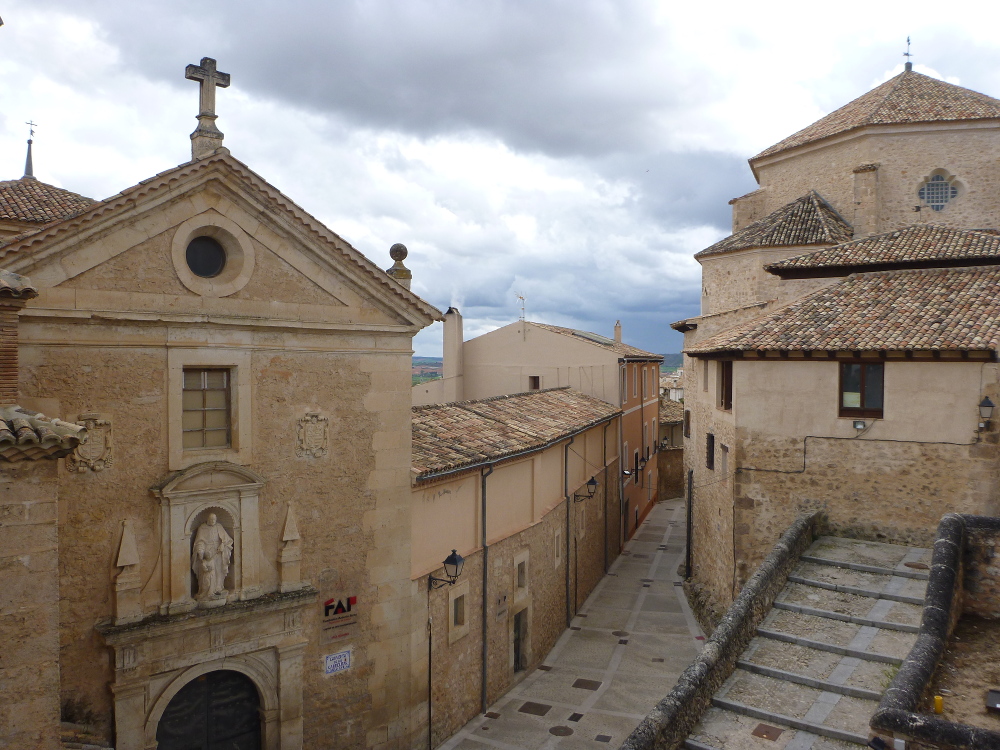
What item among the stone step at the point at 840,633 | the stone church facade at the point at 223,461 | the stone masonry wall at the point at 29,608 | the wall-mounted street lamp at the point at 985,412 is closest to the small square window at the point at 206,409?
the stone church facade at the point at 223,461

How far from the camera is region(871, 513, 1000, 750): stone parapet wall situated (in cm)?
653

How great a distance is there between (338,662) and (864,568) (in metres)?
9.51

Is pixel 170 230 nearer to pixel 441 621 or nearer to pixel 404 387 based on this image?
pixel 404 387

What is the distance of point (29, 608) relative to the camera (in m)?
6.66

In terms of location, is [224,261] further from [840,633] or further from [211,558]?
[840,633]

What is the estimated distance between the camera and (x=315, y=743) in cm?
1060

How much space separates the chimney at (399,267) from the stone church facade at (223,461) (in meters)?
1.37

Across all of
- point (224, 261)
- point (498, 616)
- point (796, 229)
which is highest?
point (796, 229)

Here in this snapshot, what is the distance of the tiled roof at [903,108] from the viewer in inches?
873

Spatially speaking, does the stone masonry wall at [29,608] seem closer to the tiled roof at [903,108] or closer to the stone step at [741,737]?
the stone step at [741,737]

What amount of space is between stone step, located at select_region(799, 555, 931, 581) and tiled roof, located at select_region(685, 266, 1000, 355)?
410cm

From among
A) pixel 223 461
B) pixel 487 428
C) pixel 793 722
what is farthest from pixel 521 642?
pixel 223 461

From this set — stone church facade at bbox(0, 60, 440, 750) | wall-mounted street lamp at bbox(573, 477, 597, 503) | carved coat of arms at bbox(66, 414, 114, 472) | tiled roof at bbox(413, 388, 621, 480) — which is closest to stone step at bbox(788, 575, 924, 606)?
tiled roof at bbox(413, 388, 621, 480)

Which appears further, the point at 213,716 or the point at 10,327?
the point at 213,716
